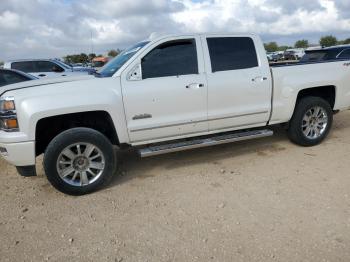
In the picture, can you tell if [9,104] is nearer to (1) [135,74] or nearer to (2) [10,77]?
(1) [135,74]

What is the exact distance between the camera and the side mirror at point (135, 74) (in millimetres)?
4695

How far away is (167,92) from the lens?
190 inches

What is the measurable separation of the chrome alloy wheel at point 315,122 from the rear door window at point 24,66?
10.2 metres

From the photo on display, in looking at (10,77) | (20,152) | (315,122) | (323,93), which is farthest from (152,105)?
(10,77)

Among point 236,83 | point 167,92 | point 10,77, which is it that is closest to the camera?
point 167,92

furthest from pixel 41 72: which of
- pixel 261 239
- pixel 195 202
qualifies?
pixel 261 239

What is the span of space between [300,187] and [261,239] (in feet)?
4.42

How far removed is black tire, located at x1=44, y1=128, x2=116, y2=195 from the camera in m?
4.37

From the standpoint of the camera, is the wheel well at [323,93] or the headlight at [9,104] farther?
the wheel well at [323,93]

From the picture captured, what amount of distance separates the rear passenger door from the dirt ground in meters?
0.65

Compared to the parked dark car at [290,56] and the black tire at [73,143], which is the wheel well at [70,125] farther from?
the parked dark car at [290,56]

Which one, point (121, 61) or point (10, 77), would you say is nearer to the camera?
point (121, 61)

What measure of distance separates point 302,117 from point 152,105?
259 centimetres

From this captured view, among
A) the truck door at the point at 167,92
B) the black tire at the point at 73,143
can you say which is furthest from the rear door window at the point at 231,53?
the black tire at the point at 73,143
